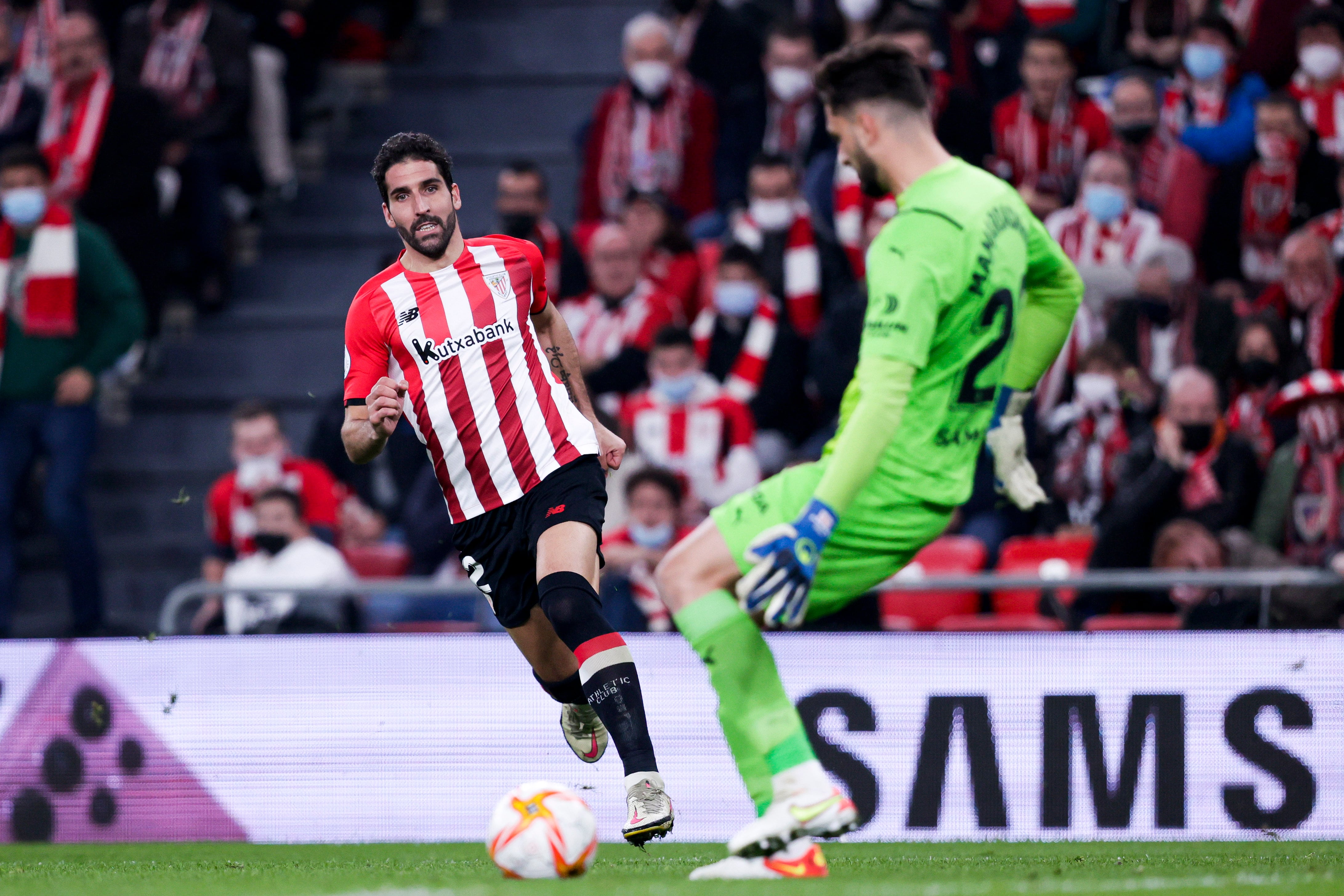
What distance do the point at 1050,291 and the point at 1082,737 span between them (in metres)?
2.33

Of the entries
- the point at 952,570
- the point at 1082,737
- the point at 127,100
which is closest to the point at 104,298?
the point at 127,100

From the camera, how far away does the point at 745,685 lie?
5.01 m

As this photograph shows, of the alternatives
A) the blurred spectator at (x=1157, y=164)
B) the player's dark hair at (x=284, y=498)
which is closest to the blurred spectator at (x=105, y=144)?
the player's dark hair at (x=284, y=498)

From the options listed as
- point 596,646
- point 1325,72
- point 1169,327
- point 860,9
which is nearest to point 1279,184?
point 1325,72

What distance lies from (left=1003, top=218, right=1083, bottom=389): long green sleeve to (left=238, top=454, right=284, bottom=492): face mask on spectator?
17.7 feet

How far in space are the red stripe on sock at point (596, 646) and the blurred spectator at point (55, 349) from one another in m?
5.39

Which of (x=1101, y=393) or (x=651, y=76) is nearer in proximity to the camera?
(x=1101, y=393)

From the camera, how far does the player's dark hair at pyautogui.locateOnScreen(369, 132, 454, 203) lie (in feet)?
19.8

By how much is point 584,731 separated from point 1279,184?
5636mm

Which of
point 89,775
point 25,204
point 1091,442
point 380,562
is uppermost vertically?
point 25,204

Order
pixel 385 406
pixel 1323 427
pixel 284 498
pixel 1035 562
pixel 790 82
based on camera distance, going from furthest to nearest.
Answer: pixel 790 82 < pixel 284 498 < pixel 1035 562 < pixel 1323 427 < pixel 385 406

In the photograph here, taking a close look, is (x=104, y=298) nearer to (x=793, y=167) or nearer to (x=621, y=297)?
(x=621, y=297)

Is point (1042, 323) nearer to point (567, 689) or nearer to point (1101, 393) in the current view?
point (567, 689)

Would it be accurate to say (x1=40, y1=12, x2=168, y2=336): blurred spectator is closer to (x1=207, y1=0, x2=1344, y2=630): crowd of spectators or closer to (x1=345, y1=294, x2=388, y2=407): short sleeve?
(x1=207, y1=0, x2=1344, y2=630): crowd of spectators
